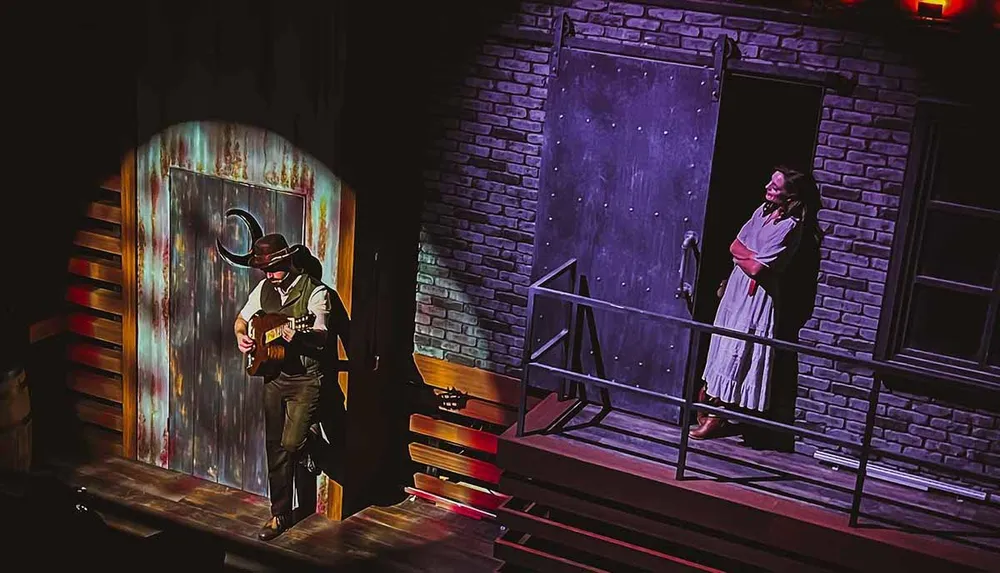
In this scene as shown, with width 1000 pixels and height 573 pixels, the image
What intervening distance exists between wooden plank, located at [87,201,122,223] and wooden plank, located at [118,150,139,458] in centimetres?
19

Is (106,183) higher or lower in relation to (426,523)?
higher

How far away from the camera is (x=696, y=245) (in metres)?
7.94

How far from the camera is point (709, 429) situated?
8.12 meters

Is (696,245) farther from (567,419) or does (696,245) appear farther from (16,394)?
(16,394)

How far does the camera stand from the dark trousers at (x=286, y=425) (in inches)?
334

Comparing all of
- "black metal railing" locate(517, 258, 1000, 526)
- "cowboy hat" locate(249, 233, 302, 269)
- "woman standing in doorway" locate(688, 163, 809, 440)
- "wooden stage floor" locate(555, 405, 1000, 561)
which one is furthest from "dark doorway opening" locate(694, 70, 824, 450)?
"cowboy hat" locate(249, 233, 302, 269)

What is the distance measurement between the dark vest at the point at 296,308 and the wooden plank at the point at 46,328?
7.27 feet

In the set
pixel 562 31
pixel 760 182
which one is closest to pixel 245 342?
pixel 562 31

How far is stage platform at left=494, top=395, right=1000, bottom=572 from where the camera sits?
23.2 feet

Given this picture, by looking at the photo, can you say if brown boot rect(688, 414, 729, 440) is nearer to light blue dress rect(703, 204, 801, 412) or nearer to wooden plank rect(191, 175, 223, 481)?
light blue dress rect(703, 204, 801, 412)

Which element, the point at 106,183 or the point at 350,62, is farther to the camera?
the point at 106,183

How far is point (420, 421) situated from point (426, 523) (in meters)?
0.75

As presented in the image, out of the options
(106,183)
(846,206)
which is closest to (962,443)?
(846,206)

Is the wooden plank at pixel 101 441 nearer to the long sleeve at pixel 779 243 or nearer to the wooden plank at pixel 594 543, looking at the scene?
the wooden plank at pixel 594 543
